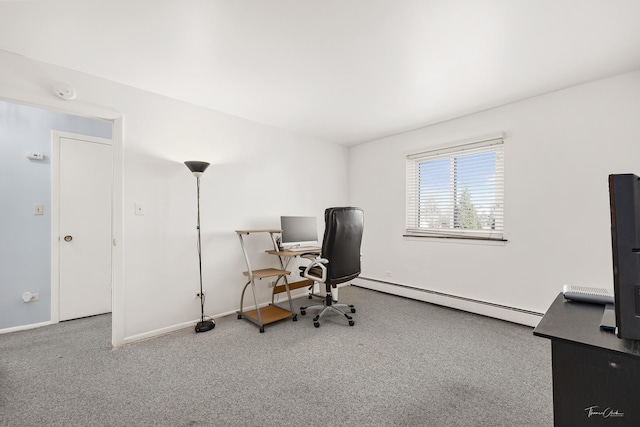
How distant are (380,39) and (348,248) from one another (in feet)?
6.55

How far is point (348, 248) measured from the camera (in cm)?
302

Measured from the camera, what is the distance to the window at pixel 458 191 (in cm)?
321

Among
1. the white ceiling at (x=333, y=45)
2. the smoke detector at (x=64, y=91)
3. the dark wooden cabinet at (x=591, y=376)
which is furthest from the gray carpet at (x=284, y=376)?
the white ceiling at (x=333, y=45)

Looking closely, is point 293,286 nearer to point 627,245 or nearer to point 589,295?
point 589,295

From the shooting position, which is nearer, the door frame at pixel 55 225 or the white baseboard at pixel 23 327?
the white baseboard at pixel 23 327

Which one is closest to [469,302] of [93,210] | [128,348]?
[128,348]

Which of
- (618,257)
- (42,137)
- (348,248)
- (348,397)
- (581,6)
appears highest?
(581,6)

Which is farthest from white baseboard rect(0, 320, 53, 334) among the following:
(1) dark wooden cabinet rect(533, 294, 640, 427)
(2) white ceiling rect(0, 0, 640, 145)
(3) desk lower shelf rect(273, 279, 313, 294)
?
(1) dark wooden cabinet rect(533, 294, 640, 427)

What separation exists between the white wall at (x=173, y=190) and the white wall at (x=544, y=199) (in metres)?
2.41

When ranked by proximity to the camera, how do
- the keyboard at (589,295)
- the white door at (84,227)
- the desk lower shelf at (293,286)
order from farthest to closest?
the desk lower shelf at (293,286) < the white door at (84,227) < the keyboard at (589,295)

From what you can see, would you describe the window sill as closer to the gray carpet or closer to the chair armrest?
the gray carpet

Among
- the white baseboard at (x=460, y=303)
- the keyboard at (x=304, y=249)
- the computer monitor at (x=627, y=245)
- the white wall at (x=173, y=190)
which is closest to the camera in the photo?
the computer monitor at (x=627, y=245)

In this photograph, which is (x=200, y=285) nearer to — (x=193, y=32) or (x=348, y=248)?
(x=348, y=248)

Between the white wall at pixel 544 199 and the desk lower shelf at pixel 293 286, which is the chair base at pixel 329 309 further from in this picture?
the white wall at pixel 544 199
